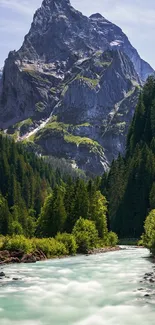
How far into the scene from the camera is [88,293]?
37125mm

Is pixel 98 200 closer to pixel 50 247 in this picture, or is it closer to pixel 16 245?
pixel 50 247

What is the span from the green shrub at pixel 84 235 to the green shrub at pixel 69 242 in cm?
313

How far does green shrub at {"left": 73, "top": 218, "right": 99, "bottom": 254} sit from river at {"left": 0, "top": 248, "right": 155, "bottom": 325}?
25.2 m

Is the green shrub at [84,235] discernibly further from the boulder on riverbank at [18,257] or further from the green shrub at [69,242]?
the boulder on riverbank at [18,257]

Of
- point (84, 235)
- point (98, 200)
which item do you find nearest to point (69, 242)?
point (84, 235)

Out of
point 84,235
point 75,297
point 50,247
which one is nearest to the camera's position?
point 75,297

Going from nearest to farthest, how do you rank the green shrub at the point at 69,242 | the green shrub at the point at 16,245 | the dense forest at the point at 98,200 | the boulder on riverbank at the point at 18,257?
the boulder on riverbank at the point at 18,257, the green shrub at the point at 16,245, the green shrub at the point at 69,242, the dense forest at the point at 98,200

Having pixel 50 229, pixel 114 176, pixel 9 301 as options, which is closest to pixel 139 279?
pixel 9 301

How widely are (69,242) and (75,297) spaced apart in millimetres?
40508

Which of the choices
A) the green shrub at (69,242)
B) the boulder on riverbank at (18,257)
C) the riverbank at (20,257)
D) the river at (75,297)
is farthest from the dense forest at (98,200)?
the river at (75,297)

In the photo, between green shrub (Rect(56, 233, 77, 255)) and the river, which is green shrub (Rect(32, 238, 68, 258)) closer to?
green shrub (Rect(56, 233, 77, 255))

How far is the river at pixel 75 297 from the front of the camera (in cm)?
2853

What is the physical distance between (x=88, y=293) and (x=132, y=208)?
95161mm

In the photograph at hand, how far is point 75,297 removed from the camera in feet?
117
